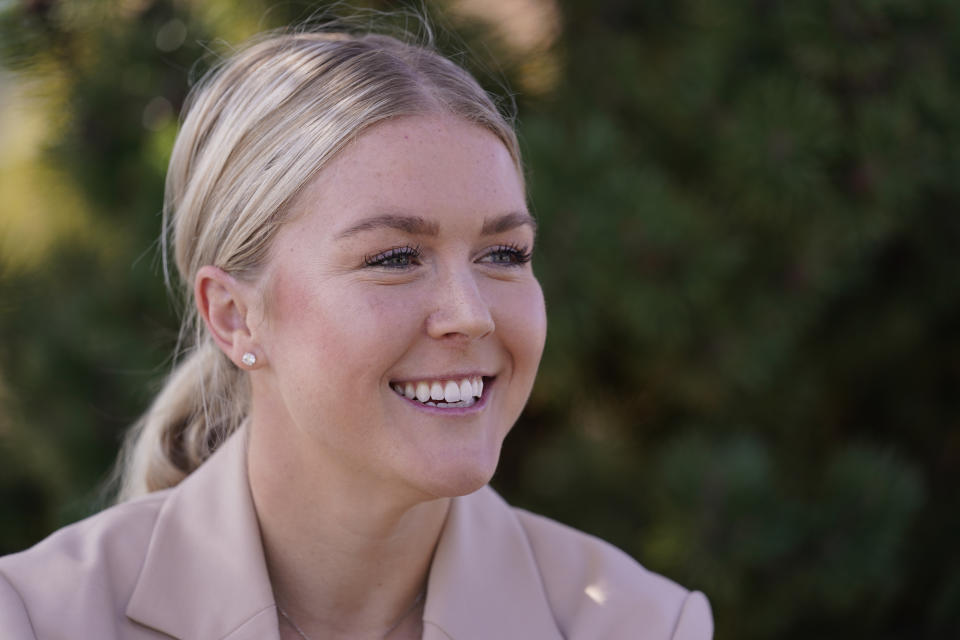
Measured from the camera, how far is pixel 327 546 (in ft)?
5.30

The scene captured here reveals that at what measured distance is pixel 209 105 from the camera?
1688 millimetres

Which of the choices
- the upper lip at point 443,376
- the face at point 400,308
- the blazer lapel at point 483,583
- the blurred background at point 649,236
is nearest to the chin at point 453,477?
the face at point 400,308

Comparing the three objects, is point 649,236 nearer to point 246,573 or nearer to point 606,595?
point 606,595

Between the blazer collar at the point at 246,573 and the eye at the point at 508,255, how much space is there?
0.45 m

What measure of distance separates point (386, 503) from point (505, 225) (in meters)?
0.46

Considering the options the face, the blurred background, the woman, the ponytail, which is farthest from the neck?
the blurred background

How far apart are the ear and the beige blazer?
0.75 ft

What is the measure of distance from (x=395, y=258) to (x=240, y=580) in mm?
561

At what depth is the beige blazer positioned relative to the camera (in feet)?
4.96

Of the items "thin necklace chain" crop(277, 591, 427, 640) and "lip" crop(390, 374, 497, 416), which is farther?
"thin necklace chain" crop(277, 591, 427, 640)

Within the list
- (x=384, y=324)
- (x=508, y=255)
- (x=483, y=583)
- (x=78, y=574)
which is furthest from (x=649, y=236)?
(x=78, y=574)

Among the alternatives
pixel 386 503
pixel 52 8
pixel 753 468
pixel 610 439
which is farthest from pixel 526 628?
pixel 52 8

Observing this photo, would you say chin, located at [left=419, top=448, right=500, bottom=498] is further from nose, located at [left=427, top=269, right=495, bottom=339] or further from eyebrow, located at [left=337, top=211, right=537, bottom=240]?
eyebrow, located at [left=337, top=211, right=537, bottom=240]

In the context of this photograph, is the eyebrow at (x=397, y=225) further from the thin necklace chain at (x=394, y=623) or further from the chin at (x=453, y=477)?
the thin necklace chain at (x=394, y=623)
